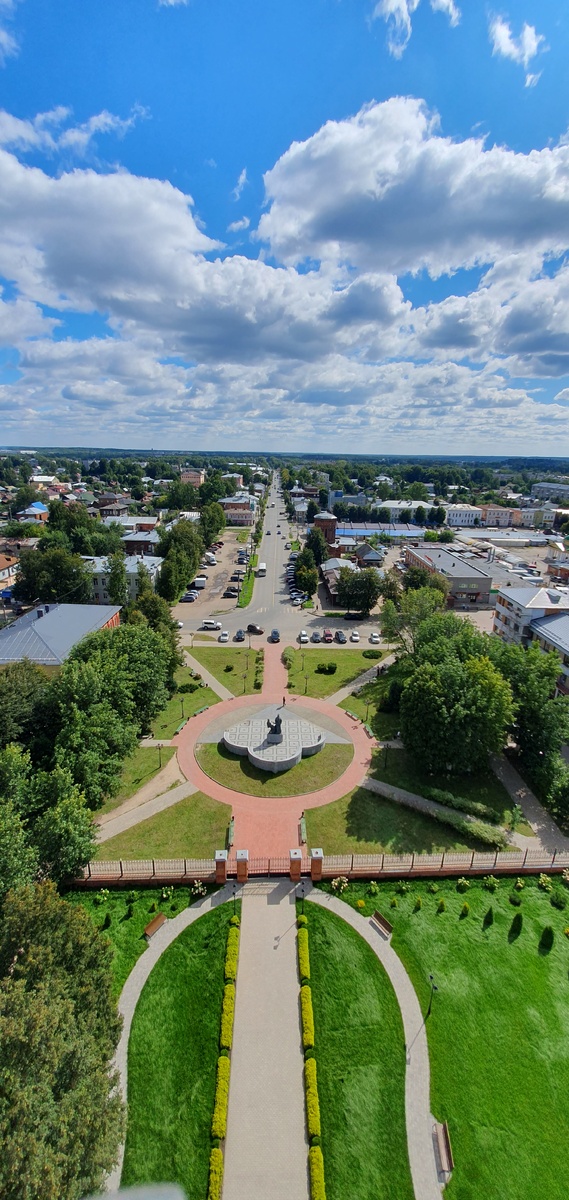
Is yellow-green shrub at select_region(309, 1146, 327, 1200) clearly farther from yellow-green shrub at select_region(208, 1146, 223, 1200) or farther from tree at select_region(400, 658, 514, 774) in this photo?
tree at select_region(400, 658, 514, 774)

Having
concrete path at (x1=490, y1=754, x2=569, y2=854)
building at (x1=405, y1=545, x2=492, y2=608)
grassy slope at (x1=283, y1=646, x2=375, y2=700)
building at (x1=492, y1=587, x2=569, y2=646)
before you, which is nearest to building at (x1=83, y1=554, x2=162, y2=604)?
grassy slope at (x1=283, y1=646, x2=375, y2=700)

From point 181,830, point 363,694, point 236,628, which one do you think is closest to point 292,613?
point 236,628

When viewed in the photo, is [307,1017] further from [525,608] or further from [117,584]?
[117,584]

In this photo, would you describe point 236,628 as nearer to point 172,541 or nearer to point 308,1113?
point 172,541

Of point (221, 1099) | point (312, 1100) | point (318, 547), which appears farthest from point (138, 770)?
point (318, 547)

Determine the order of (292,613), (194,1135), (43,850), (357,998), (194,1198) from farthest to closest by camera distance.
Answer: (292,613)
(43,850)
(357,998)
(194,1135)
(194,1198)

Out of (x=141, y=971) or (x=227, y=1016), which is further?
(x=141, y=971)

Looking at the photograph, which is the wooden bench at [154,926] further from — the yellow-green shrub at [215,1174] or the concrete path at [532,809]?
the concrete path at [532,809]
